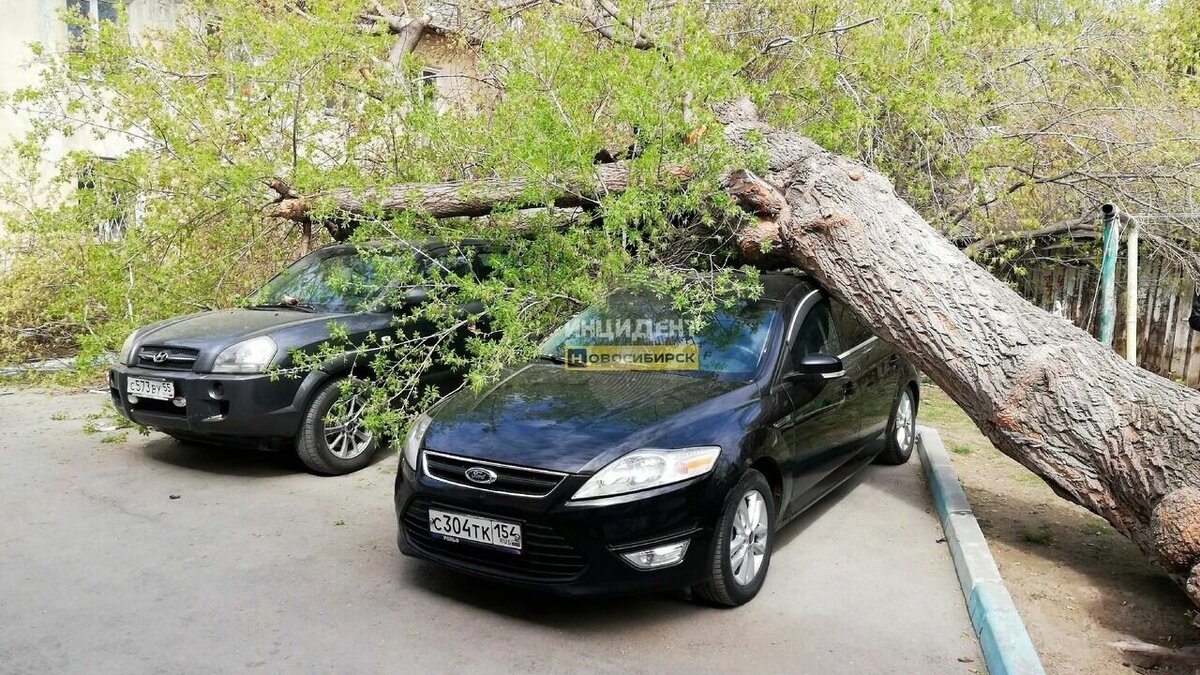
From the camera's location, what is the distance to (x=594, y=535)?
3.87m

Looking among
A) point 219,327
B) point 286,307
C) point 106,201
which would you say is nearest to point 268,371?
point 219,327

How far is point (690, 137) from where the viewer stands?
20.0 feet

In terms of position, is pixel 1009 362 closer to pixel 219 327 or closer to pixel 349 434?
pixel 349 434

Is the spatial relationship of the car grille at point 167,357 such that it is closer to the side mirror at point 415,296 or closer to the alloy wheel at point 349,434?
the alloy wheel at point 349,434

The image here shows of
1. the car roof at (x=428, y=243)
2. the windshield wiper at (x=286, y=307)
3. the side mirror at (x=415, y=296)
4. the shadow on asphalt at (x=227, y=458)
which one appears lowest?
the shadow on asphalt at (x=227, y=458)

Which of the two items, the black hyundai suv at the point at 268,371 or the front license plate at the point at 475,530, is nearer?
the front license plate at the point at 475,530

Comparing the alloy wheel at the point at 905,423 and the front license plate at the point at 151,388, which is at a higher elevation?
the front license plate at the point at 151,388

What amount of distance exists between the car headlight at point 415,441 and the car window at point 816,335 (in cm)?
219

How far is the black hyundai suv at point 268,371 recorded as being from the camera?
19.8 ft

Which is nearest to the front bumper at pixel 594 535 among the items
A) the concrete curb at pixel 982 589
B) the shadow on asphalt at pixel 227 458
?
the concrete curb at pixel 982 589

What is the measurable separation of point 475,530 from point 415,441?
709 mm

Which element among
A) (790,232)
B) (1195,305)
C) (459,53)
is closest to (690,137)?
(790,232)

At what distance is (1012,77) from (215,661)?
29.8 feet

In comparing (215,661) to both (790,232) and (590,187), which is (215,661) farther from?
(790,232)
